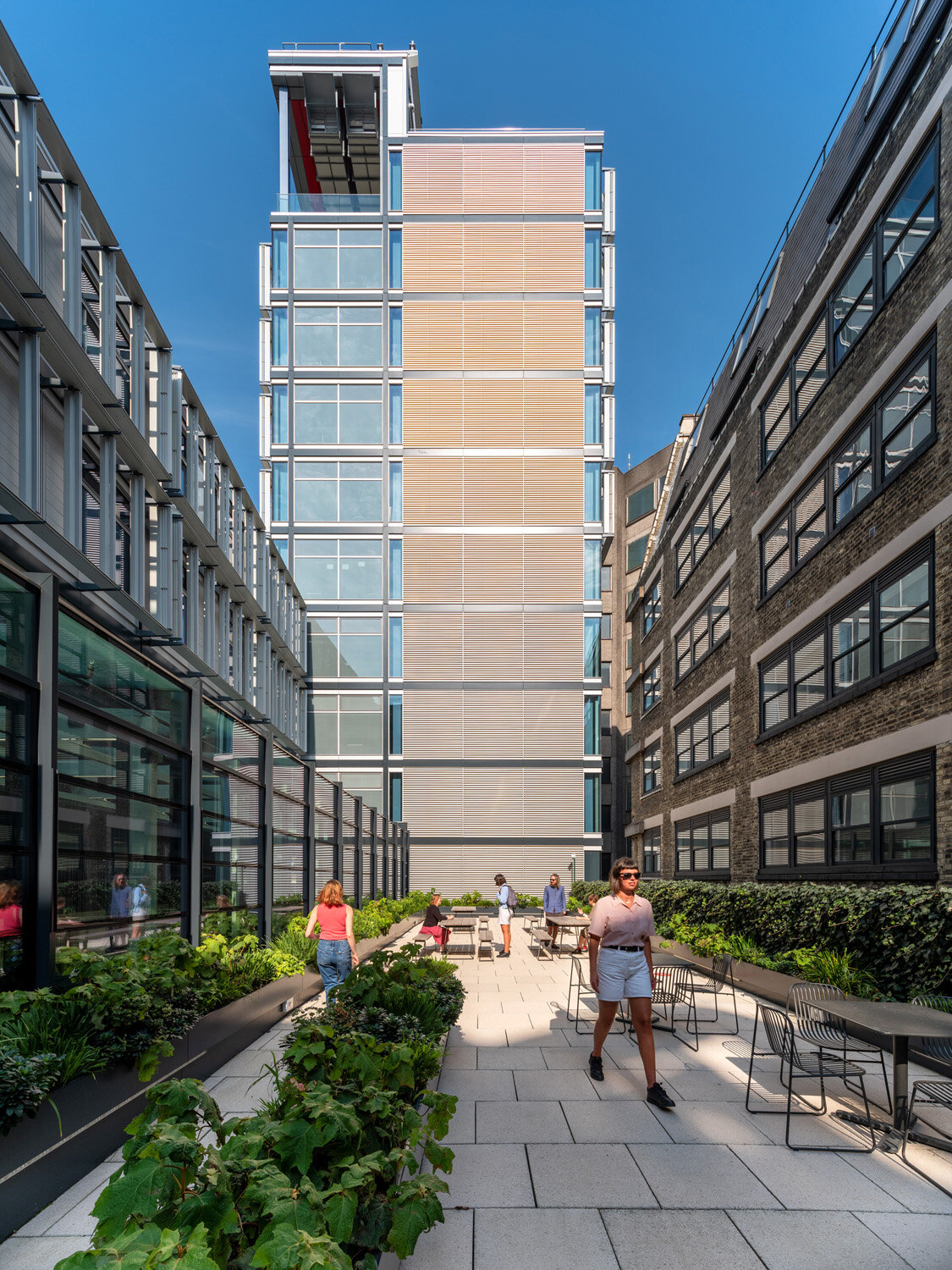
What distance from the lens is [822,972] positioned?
11.2 m

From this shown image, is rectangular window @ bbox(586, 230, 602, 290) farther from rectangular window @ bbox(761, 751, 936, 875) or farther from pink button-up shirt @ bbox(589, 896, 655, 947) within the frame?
pink button-up shirt @ bbox(589, 896, 655, 947)

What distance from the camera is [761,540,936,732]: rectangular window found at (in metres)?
12.8

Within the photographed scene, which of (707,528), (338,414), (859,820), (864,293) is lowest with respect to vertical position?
(859,820)

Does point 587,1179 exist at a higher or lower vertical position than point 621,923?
lower

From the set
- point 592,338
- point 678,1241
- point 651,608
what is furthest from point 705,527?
point 678,1241

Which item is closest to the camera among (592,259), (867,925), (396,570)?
(867,925)

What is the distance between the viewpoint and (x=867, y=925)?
11.3 meters

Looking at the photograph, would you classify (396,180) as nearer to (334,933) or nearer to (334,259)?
(334,259)

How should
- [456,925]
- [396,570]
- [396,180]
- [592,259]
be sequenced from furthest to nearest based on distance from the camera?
1. [396,180]
2. [592,259]
3. [396,570]
4. [456,925]

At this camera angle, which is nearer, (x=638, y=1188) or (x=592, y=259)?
(x=638, y=1188)

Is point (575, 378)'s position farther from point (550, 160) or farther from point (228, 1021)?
point (228, 1021)

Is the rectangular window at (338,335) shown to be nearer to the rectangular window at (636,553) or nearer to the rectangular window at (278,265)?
the rectangular window at (278,265)

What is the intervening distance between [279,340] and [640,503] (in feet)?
83.2

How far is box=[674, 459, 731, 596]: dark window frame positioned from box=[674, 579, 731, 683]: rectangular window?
1540mm
